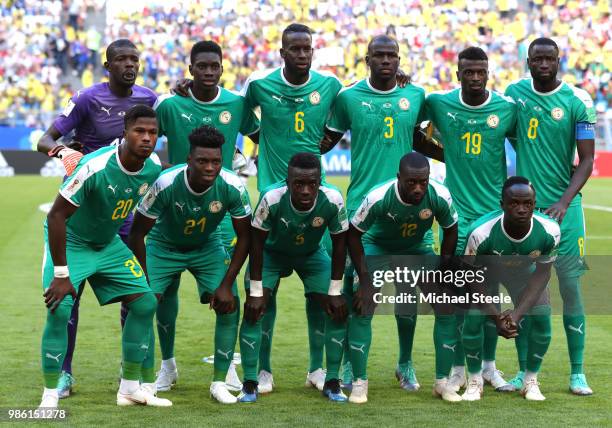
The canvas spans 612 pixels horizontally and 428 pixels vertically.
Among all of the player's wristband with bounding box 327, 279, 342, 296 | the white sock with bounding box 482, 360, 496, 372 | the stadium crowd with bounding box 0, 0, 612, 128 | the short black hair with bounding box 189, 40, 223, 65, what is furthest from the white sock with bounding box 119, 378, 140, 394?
the stadium crowd with bounding box 0, 0, 612, 128

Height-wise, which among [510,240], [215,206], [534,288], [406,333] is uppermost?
[215,206]

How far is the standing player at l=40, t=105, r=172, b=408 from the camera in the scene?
6234mm

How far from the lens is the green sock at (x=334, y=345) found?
7010 millimetres

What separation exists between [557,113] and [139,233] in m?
3.06

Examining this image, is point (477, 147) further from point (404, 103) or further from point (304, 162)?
point (304, 162)

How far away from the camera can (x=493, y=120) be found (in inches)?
285

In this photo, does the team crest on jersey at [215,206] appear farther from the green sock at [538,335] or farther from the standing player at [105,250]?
the green sock at [538,335]

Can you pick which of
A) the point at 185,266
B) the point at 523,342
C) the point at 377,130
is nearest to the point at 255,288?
the point at 185,266

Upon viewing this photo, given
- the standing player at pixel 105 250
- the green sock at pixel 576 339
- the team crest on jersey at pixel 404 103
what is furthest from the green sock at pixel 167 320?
the green sock at pixel 576 339

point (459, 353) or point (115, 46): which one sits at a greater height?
point (115, 46)

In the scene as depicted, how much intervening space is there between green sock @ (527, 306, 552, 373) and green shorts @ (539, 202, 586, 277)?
37 centimetres

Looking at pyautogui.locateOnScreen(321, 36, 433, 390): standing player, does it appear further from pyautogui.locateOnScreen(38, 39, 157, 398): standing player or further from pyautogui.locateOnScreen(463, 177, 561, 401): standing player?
pyautogui.locateOnScreen(38, 39, 157, 398): standing player

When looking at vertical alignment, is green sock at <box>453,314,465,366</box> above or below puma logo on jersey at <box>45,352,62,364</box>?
below

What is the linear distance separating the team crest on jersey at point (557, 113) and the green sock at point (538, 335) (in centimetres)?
136
